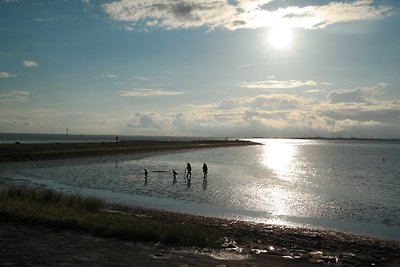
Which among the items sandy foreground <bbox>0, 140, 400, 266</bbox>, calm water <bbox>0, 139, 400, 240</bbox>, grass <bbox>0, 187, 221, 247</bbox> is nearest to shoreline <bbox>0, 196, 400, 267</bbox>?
sandy foreground <bbox>0, 140, 400, 266</bbox>

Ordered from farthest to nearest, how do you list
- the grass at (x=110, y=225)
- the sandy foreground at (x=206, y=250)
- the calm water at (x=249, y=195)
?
the calm water at (x=249, y=195)
the grass at (x=110, y=225)
the sandy foreground at (x=206, y=250)

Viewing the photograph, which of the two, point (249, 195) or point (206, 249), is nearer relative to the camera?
point (206, 249)

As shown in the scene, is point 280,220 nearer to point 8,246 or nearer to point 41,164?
point 8,246

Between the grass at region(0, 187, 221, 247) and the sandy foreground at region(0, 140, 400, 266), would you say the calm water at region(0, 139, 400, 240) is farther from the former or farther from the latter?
the grass at region(0, 187, 221, 247)

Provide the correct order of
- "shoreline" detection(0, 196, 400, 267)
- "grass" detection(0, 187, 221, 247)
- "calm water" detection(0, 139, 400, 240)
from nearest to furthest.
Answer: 1. "shoreline" detection(0, 196, 400, 267)
2. "grass" detection(0, 187, 221, 247)
3. "calm water" detection(0, 139, 400, 240)

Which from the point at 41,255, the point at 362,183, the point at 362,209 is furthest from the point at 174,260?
the point at 362,183

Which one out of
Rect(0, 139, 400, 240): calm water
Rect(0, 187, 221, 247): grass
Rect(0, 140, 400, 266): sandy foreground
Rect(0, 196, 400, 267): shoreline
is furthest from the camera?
Rect(0, 139, 400, 240): calm water

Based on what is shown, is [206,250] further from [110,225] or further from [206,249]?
[110,225]

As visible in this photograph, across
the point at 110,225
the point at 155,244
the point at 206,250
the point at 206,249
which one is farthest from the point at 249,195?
the point at 155,244

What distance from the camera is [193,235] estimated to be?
13.1m

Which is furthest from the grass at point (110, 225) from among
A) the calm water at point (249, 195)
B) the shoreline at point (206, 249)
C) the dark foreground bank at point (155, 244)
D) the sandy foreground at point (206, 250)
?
the calm water at point (249, 195)

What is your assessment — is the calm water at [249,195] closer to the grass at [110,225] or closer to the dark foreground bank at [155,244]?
the dark foreground bank at [155,244]

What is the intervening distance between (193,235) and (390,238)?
9.79 metres

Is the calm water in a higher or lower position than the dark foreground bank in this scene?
lower
